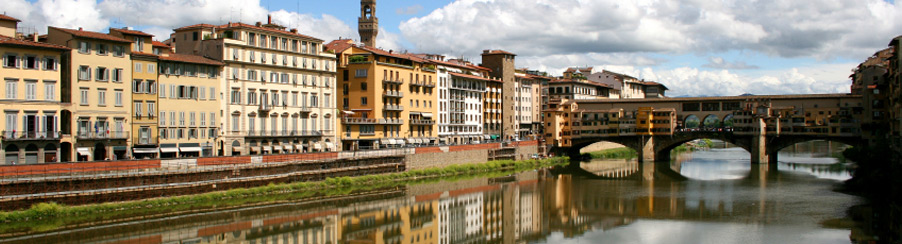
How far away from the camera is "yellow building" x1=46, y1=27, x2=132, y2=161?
38.8 m

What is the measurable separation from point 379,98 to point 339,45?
701 cm

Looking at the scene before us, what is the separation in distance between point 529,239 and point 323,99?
2513cm

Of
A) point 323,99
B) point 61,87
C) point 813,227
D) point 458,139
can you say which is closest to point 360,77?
point 323,99

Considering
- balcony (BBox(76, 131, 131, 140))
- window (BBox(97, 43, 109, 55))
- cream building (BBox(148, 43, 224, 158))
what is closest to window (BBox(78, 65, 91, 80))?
window (BBox(97, 43, 109, 55))

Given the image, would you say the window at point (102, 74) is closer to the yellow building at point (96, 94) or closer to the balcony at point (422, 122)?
the yellow building at point (96, 94)

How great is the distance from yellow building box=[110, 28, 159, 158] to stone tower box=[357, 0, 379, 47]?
1924 inches

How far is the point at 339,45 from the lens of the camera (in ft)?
216

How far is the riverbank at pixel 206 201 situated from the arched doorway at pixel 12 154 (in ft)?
13.6

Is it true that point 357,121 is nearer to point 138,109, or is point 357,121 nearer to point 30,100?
point 138,109

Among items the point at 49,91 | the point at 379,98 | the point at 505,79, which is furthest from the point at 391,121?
the point at 49,91

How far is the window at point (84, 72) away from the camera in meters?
39.0

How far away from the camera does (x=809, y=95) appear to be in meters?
70.9

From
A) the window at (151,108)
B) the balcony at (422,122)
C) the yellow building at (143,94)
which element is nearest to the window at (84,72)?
the yellow building at (143,94)

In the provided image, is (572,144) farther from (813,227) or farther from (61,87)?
(61,87)
